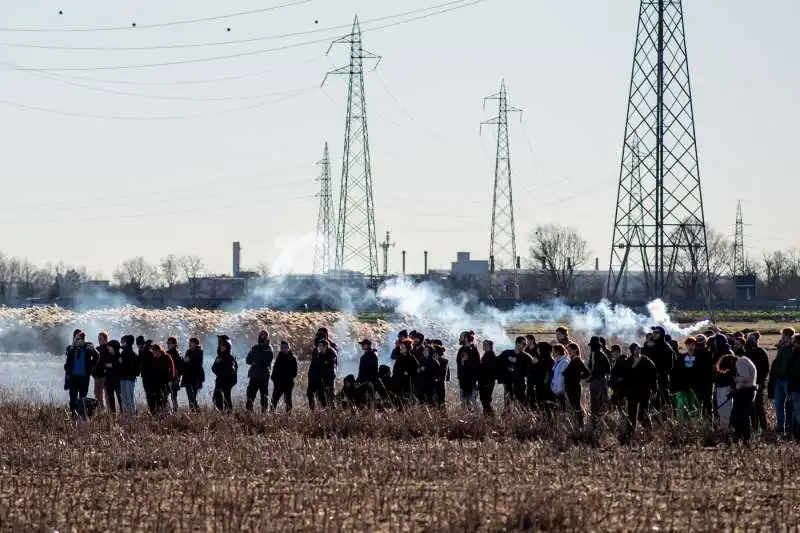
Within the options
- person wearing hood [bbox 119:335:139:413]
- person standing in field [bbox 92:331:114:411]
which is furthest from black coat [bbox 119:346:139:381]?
person standing in field [bbox 92:331:114:411]

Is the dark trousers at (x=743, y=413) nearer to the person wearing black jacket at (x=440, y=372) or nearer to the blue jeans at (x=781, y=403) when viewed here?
the blue jeans at (x=781, y=403)

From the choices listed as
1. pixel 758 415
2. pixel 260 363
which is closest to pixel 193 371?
pixel 260 363

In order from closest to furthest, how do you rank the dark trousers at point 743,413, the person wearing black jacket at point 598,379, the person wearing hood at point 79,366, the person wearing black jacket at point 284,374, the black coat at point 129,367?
the dark trousers at point 743,413, the person wearing black jacket at point 598,379, the person wearing black jacket at point 284,374, the black coat at point 129,367, the person wearing hood at point 79,366

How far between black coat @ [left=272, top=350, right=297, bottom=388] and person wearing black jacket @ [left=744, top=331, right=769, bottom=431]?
8.68 m

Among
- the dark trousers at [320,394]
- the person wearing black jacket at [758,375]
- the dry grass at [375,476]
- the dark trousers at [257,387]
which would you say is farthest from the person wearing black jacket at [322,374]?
the person wearing black jacket at [758,375]

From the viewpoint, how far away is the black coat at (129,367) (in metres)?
28.3

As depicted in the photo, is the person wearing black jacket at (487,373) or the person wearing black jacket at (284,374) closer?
the person wearing black jacket at (487,373)

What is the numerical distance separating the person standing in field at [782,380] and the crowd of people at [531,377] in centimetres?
2

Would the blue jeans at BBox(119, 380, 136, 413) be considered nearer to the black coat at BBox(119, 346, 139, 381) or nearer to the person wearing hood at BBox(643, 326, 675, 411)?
the black coat at BBox(119, 346, 139, 381)

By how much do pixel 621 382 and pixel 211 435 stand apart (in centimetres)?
683

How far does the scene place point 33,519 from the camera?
51.0 ft

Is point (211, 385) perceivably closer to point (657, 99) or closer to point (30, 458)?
point (30, 458)

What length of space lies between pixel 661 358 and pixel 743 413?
324 cm

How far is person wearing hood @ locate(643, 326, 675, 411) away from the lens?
2541 centimetres
